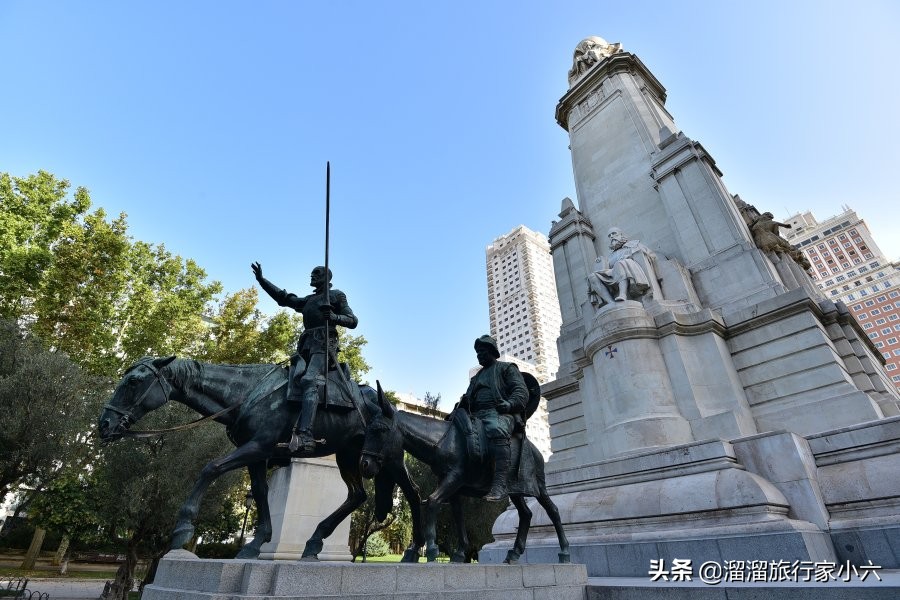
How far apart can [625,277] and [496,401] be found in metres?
9.39

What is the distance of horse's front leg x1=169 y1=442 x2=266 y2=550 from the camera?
5.34 m

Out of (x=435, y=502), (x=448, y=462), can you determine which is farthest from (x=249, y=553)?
(x=448, y=462)

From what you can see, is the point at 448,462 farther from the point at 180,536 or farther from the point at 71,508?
the point at 71,508

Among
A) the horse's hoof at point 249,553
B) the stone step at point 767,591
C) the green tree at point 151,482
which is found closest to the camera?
the stone step at point 767,591

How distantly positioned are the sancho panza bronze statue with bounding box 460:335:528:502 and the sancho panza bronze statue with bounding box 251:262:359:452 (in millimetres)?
2195

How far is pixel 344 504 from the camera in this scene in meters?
6.67

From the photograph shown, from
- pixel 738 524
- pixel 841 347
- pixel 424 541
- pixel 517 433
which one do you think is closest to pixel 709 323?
pixel 841 347

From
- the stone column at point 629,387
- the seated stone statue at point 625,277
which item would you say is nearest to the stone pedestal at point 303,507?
the stone column at point 629,387

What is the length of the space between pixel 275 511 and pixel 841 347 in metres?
15.1

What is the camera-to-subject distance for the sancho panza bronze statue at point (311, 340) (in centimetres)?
620

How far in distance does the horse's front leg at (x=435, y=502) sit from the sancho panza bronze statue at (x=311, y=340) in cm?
175

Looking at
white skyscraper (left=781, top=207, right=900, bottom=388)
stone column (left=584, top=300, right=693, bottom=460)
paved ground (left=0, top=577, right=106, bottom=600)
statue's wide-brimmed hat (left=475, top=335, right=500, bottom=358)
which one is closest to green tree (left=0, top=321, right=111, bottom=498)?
paved ground (left=0, top=577, right=106, bottom=600)

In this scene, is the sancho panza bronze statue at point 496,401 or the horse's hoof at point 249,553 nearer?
the horse's hoof at point 249,553

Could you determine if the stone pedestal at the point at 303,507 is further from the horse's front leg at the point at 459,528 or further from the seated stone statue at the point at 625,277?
the seated stone statue at the point at 625,277
